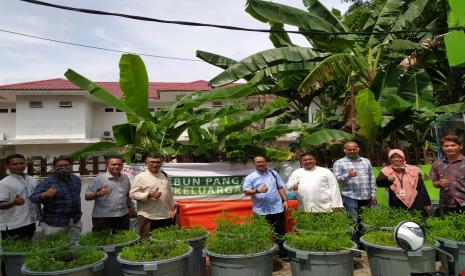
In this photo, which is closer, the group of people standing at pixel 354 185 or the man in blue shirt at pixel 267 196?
the group of people standing at pixel 354 185

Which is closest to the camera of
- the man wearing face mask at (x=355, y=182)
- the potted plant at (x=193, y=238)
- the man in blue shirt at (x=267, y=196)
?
the potted plant at (x=193, y=238)

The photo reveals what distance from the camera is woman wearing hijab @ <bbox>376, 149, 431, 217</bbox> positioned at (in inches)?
193

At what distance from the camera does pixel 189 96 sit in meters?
7.88

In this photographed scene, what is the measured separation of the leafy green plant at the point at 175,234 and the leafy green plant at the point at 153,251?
26 centimetres

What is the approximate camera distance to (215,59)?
9.57 m

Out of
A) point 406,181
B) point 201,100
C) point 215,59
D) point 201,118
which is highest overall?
point 215,59

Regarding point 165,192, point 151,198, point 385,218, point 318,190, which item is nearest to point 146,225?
point 151,198

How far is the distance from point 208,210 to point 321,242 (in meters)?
2.97

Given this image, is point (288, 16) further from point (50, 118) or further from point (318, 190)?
point (50, 118)

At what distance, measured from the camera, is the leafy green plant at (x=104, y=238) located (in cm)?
414

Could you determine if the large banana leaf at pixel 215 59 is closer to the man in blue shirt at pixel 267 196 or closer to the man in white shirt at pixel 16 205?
the man in blue shirt at pixel 267 196

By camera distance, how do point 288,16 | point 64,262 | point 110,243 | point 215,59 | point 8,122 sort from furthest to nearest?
point 8,122 → point 215,59 → point 288,16 → point 110,243 → point 64,262

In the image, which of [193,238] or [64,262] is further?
[193,238]

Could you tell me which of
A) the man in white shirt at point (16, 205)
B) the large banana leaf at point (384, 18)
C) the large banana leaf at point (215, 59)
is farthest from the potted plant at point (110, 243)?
the large banana leaf at point (384, 18)
